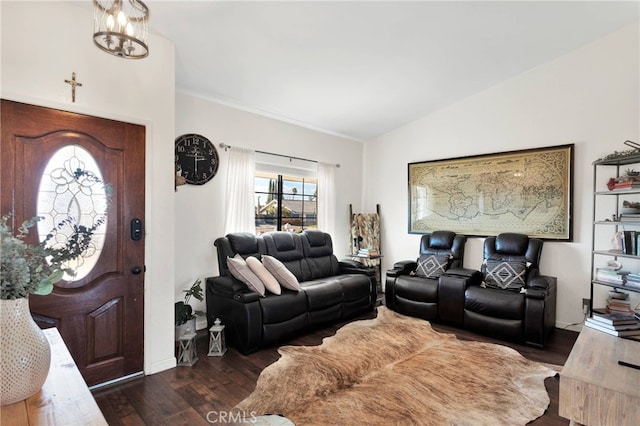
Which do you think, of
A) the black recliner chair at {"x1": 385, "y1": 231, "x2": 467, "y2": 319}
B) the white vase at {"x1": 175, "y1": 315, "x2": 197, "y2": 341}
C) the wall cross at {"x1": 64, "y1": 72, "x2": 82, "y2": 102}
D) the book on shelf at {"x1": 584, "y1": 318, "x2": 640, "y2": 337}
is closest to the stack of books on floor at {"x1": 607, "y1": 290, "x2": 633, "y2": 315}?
the book on shelf at {"x1": 584, "y1": 318, "x2": 640, "y2": 337}

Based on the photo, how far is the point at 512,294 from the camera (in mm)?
3303

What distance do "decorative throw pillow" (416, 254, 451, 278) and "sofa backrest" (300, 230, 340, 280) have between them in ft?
3.79

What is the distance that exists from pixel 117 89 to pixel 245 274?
6.31 ft

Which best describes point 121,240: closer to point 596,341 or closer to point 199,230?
point 199,230

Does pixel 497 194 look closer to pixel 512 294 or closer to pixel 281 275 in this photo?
pixel 512 294

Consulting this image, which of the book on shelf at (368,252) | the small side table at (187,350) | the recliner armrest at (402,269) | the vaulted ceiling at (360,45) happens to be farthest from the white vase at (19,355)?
the book on shelf at (368,252)

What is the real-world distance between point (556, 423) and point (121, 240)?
3.35 m

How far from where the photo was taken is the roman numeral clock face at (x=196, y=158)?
11.5 feet

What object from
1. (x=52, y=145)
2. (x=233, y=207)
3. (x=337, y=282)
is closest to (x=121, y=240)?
(x=52, y=145)

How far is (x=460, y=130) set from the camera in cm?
458

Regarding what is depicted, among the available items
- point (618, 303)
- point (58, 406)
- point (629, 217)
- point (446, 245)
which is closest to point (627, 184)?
point (629, 217)

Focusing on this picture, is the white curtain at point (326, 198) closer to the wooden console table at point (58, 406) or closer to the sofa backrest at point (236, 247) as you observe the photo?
the sofa backrest at point (236, 247)

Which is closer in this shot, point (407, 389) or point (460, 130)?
point (407, 389)

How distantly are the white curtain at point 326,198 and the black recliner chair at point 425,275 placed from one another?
53.4 inches
